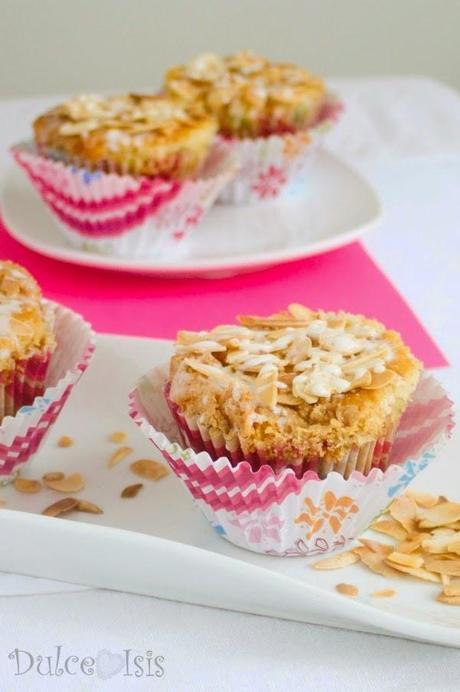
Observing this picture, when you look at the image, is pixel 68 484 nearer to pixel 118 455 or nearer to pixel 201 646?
pixel 118 455

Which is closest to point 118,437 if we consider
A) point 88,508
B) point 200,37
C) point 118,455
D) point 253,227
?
point 118,455

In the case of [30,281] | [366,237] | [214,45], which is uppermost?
[30,281]

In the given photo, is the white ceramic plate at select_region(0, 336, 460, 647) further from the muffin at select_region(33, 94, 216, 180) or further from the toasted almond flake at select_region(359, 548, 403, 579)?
the muffin at select_region(33, 94, 216, 180)

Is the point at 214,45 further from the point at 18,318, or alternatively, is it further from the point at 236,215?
the point at 18,318

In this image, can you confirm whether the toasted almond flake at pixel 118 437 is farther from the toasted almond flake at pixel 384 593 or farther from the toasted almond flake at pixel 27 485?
the toasted almond flake at pixel 384 593

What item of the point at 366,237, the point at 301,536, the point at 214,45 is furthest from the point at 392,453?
the point at 214,45
